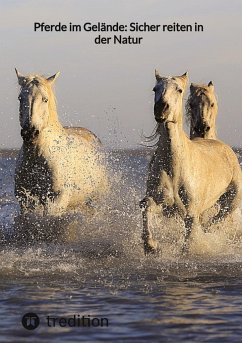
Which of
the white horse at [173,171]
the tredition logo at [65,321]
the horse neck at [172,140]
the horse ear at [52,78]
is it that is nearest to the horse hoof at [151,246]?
the white horse at [173,171]

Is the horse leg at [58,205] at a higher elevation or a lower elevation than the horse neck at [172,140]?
lower

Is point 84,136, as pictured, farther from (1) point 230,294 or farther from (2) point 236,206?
(1) point 230,294

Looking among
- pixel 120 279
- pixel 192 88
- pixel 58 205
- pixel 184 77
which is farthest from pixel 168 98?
pixel 192 88

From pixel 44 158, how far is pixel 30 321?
3898 mm

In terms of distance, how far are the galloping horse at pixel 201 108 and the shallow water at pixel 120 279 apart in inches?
50.7

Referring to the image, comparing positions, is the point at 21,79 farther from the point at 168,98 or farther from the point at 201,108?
the point at 201,108

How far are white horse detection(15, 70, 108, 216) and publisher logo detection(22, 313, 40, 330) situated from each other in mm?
3200

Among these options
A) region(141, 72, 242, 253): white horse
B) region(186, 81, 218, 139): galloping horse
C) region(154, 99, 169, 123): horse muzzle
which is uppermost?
region(186, 81, 218, 139): galloping horse

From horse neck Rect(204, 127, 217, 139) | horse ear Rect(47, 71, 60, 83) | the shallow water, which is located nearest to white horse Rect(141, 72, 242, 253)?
the shallow water

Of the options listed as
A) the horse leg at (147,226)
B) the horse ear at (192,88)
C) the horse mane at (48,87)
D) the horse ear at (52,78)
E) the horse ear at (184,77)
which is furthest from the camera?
the horse ear at (192,88)

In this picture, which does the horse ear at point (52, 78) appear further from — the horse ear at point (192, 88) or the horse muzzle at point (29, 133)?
the horse ear at point (192, 88)

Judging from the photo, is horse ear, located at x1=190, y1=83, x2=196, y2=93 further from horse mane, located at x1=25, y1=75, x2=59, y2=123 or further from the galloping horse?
horse mane, located at x1=25, y1=75, x2=59, y2=123

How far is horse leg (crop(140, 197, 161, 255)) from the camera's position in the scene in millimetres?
9133

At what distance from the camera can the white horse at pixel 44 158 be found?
31.4 feet
